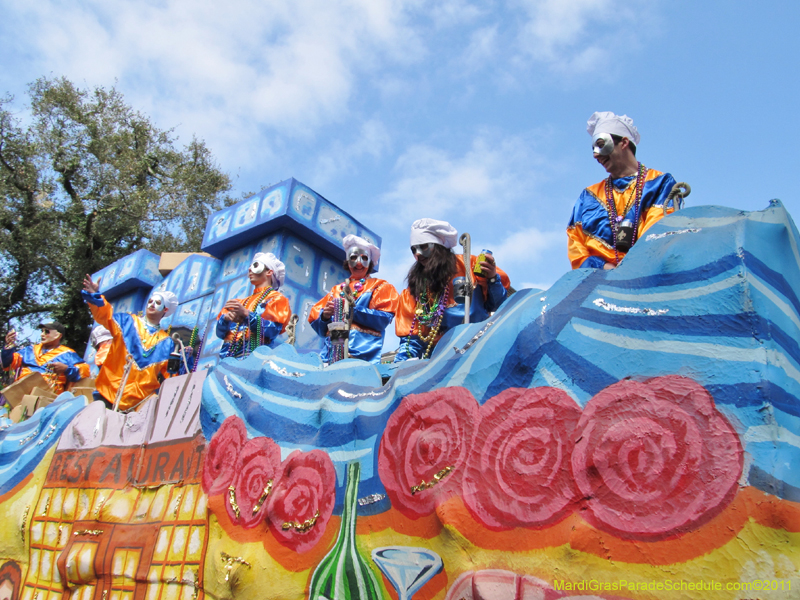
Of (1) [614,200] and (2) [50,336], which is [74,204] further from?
(1) [614,200]

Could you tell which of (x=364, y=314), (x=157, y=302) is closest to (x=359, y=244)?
(x=364, y=314)

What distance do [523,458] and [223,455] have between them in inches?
70.5

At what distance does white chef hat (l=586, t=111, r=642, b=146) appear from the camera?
290cm

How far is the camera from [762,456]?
4.92 feet

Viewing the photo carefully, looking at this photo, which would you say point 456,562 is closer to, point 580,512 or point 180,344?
point 580,512

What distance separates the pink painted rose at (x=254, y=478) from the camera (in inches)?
111

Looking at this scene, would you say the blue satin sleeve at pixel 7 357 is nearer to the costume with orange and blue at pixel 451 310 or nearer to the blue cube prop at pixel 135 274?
the blue cube prop at pixel 135 274

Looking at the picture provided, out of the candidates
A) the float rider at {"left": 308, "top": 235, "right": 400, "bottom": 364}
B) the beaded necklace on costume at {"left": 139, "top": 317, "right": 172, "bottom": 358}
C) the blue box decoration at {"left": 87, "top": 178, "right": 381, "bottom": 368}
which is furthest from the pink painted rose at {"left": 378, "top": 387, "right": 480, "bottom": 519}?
the blue box decoration at {"left": 87, "top": 178, "right": 381, "bottom": 368}

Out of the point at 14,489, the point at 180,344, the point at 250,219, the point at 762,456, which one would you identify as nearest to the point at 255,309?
the point at 180,344

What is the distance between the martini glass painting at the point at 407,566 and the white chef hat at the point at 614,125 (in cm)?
204

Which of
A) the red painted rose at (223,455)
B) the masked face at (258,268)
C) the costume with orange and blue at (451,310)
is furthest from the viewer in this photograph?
the masked face at (258,268)

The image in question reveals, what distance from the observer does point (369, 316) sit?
4043 mm

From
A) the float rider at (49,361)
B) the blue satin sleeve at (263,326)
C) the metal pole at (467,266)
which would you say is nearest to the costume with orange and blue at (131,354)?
the blue satin sleeve at (263,326)

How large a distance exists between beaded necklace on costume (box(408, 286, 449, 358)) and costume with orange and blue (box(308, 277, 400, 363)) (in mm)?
587
